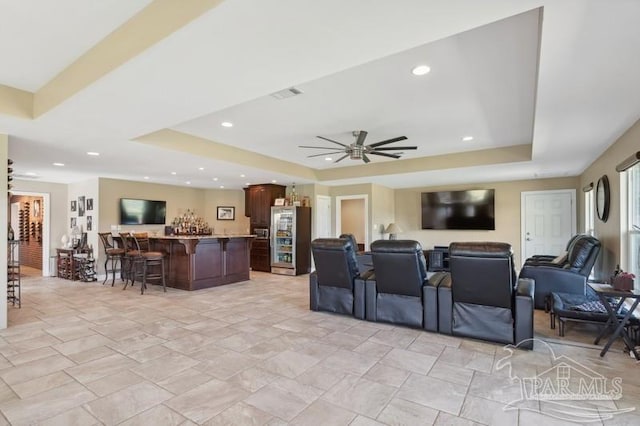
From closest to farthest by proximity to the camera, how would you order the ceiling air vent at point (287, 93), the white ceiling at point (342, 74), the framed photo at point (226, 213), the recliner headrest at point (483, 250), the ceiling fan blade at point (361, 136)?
the white ceiling at point (342, 74) → the recliner headrest at point (483, 250) → the ceiling air vent at point (287, 93) → the ceiling fan blade at point (361, 136) → the framed photo at point (226, 213)

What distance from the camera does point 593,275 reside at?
19.7 feet

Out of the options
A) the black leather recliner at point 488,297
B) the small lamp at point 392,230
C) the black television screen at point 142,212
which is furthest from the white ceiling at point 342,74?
the small lamp at point 392,230

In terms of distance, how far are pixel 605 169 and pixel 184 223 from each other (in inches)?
357

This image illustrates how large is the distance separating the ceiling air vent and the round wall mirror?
473 cm

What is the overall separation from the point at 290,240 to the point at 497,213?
5255 mm

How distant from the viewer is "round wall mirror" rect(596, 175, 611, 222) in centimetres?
476

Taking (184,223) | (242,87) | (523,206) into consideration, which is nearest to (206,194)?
(184,223)

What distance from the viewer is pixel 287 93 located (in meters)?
3.40

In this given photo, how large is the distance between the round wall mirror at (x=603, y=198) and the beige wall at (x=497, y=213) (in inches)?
91.7

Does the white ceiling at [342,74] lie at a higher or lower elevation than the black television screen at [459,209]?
higher

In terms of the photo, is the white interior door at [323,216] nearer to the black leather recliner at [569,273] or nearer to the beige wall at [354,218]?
the beige wall at [354,218]

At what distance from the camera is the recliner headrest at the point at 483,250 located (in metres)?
3.20

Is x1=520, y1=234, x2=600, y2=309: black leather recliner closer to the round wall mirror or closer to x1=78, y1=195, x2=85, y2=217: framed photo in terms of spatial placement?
the round wall mirror

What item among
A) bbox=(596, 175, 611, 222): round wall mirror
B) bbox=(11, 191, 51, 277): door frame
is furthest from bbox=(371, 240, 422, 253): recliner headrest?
bbox=(11, 191, 51, 277): door frame
